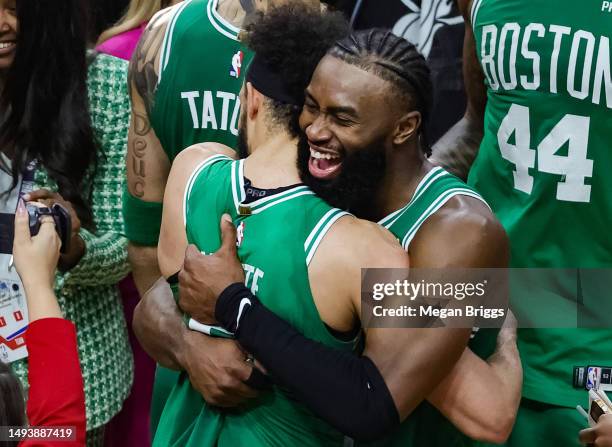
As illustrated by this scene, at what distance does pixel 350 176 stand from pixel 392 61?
236 millimetres

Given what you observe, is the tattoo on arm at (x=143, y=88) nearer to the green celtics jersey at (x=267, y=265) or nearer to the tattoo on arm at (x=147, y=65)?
the tattoo on arm at (x=147, y=65)

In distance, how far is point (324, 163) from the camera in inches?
92.9

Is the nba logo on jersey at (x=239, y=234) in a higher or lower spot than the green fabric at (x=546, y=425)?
higher

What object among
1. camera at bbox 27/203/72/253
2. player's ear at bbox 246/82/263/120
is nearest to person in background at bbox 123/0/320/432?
camera at bbox 27/203/72/253

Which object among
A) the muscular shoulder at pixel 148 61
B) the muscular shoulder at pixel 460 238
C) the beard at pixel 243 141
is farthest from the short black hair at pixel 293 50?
the muscular shoulder at pixel 148 61

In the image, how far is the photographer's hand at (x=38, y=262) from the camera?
7.89 ft

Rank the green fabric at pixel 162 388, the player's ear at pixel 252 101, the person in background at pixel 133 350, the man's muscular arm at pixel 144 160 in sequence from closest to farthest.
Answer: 1. the player's ear at pixel 252 101
2. the green fabric at pixel 162 388
3. the man's muscular arm at pixel 144 160
4. the person in background at pixel 133 350

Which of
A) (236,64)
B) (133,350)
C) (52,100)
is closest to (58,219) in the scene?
(52,100)

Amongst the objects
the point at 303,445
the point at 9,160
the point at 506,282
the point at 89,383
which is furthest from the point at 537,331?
the point at 9,160

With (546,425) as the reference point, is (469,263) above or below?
above

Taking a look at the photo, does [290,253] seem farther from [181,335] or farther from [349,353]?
[181,335]

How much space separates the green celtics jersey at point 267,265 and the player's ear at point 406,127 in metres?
0.20

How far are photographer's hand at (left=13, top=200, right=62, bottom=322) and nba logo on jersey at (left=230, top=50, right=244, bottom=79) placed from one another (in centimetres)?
76

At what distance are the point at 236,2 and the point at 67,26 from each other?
0.45 m
